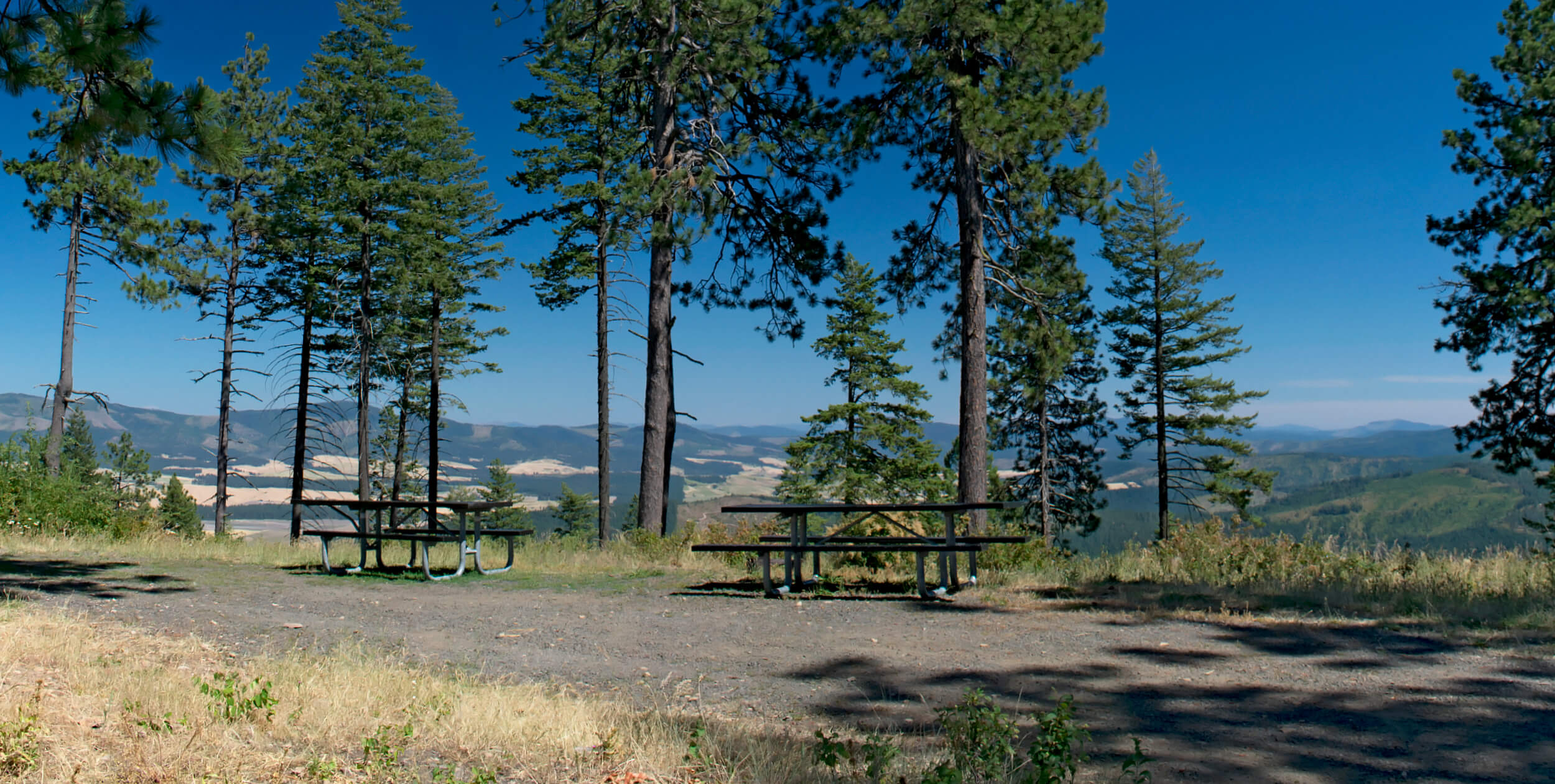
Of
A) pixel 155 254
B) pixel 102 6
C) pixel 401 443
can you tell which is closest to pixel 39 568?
pixel 102 6

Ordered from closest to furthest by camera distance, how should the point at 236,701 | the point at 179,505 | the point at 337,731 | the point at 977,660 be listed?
1. the point at 337,731
2. the point at 236,701
3. the point at 977,660
4. the point at 179,505

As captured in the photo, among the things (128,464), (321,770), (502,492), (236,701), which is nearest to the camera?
(321,770)

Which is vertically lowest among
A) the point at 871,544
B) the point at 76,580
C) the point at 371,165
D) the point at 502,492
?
the point at 502,492

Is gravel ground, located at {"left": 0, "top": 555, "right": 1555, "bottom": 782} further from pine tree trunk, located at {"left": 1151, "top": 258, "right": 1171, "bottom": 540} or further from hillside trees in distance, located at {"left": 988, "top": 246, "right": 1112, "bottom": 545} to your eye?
pine tree trunk, located at {"left": 1151, "top": 258, "right": 1171, "bottom": 540}

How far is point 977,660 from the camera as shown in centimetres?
585

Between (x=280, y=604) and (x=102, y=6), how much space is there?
5.39 metres

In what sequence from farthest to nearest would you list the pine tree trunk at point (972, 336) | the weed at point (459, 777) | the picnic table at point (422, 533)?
the pine tree trunk at point (972, 336)
the picnic table at point (422, 533)
the weed at point (459, 777)

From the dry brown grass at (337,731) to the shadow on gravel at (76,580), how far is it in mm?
4123

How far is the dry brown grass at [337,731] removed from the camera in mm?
3236

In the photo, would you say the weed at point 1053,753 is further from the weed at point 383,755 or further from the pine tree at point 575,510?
the pine tree at point 575,510

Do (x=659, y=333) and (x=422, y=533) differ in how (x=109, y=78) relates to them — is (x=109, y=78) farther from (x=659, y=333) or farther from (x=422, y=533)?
(x=659, y=333)

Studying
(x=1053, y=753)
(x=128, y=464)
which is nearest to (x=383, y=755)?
(x=1053, y=753)

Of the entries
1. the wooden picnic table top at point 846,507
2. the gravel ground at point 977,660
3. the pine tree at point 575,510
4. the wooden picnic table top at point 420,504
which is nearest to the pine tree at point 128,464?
the pine tree at point 575,510

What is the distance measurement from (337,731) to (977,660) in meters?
3.99
